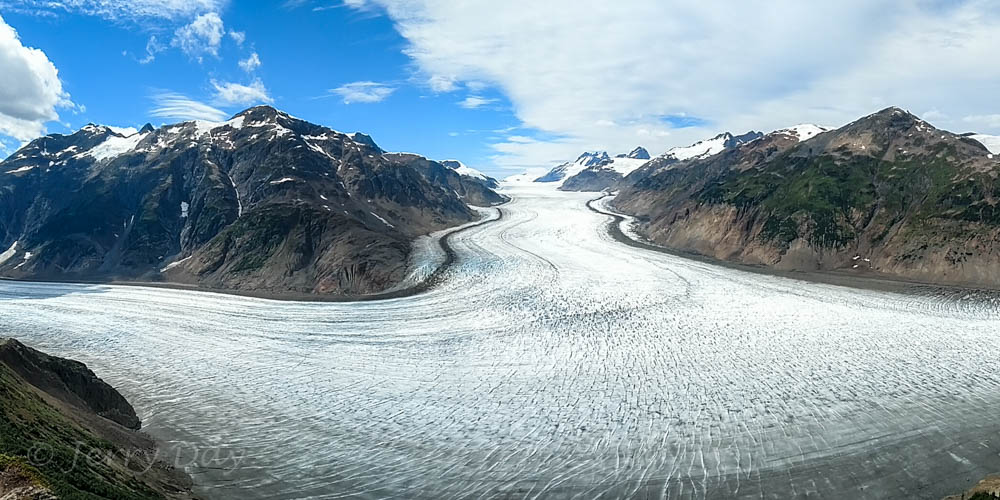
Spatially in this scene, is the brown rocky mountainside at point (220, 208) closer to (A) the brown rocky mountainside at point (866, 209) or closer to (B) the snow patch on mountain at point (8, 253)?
(B) the snow patch on mountain at point (8, 253)

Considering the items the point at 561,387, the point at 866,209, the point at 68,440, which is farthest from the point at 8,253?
the point at 866,209

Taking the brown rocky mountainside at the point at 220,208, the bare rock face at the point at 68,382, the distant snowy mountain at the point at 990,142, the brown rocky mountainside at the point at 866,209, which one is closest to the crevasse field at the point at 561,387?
the bare rock face at the point at 68,382

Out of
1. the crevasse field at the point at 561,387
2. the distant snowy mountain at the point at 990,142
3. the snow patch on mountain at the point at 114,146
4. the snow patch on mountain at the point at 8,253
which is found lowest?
the crevasse field at the point at 561,387

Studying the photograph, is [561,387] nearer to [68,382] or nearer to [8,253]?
[68,382]

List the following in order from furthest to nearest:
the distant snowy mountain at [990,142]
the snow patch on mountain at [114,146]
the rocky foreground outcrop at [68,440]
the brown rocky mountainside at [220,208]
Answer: the snow patch on mountain at [114,146] < the distant snowy mountain at [990,142] < the brown rocky mountainside at [220,208] < the rocky foreground outcrop at [68,440]

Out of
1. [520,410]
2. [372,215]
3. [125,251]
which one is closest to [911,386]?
[520,410]

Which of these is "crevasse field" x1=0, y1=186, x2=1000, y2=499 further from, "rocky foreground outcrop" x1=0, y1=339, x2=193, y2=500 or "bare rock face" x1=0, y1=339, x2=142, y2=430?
"rocky foreground outcrop" x1=0, y1=339, x2=193, y2=500

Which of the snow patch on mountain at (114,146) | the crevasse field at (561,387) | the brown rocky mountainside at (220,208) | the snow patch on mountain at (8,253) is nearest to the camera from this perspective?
the crevasse field at (561,387)
